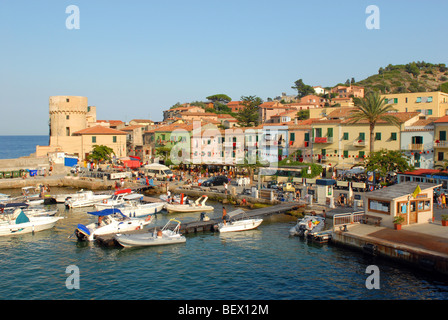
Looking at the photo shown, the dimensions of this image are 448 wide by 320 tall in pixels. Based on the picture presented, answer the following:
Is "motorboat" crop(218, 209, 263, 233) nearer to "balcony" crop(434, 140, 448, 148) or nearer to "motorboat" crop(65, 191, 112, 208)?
"motorboat" crop(65, 191, 112, 208)

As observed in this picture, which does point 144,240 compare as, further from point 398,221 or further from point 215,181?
point 215,181

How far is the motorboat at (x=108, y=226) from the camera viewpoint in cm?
2980

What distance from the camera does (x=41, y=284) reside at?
21.9 meters

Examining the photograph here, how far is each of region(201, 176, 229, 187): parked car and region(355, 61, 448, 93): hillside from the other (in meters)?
96.9

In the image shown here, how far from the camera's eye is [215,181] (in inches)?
1987

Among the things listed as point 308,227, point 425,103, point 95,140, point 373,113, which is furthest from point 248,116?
point 308,227

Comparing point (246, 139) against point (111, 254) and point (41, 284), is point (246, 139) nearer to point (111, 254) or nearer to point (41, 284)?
point (111, 254)

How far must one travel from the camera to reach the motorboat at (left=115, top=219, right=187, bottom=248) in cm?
2820

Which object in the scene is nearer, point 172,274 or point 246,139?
point 172,274

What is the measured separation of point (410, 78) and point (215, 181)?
398 ft

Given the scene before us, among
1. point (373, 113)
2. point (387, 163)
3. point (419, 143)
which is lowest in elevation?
point (387, 163)
